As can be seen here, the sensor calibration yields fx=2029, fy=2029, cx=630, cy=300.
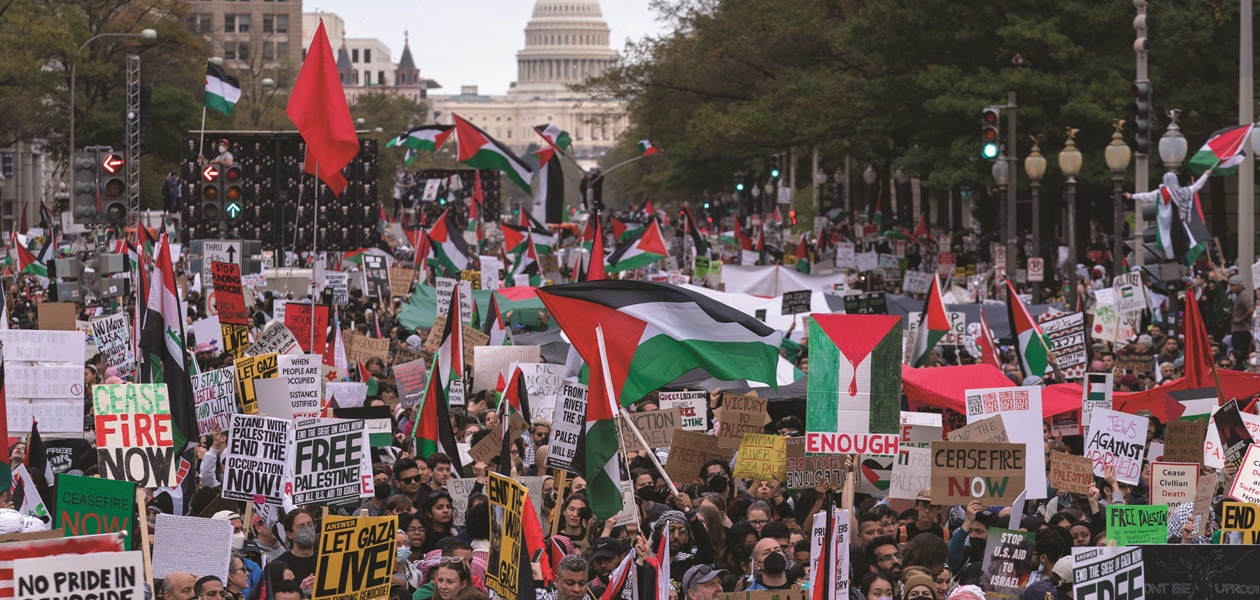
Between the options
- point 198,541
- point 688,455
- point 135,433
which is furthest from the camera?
point 688,455

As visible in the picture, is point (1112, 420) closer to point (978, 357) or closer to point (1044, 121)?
point (978, 357)

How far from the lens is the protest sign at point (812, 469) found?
12.4 metres

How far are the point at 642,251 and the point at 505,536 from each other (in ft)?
69.2

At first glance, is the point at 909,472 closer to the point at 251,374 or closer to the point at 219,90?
the point at 251,374

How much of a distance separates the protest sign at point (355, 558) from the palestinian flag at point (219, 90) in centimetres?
2559

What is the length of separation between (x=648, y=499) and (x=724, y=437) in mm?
2241

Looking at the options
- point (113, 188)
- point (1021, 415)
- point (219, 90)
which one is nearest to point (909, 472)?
point (1021, 415)

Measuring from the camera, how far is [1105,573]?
795cm

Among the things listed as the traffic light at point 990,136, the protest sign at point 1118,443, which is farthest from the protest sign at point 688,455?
the traffic light at point 990,136

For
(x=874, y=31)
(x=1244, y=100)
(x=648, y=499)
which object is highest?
(x=874, y=31)

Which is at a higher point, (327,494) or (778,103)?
(778,103)

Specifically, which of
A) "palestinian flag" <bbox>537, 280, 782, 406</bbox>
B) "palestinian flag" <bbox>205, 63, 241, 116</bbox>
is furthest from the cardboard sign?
"palestinian flag" <bbox>205, 63, 241, 116</bbox>

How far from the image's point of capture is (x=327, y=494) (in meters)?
11.4

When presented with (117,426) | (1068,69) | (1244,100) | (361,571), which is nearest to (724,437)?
(117,426)
